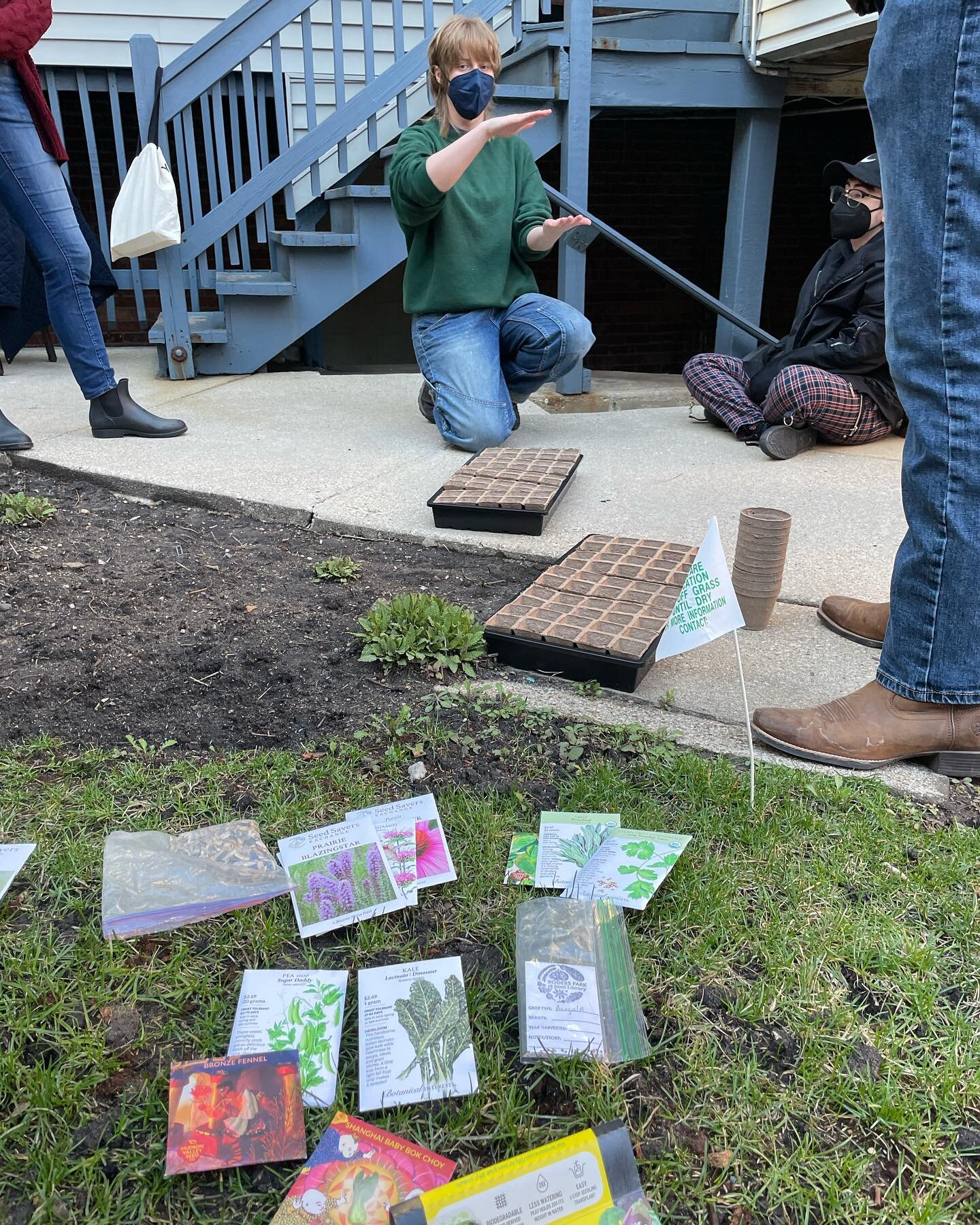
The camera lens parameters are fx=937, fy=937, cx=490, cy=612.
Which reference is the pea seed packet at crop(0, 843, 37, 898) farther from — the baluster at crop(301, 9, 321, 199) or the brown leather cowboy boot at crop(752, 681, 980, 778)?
the baluster at crop(301, 9, 321, 199)

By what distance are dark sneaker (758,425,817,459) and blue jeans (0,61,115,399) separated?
2.71m

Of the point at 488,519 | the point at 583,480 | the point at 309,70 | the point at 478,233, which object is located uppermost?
the point at 309,70

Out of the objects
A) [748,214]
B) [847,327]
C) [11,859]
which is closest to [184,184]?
[748,214]

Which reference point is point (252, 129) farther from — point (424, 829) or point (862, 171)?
point (424, 829)

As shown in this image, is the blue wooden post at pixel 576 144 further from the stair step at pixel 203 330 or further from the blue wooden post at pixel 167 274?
the blue wooden post at pixel 167 274

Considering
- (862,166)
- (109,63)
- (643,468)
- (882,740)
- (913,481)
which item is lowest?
(643,468)

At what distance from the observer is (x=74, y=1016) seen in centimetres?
129

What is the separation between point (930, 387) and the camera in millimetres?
1556

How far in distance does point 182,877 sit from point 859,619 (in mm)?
1701

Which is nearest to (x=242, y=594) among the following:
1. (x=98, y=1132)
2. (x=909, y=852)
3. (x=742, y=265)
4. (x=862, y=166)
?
(x=98, y=1132)

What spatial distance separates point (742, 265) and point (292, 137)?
3189mm

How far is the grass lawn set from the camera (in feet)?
3.64

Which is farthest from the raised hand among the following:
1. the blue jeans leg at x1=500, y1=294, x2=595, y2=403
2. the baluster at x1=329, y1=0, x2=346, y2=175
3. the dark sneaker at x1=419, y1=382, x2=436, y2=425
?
the baluster at x1=329, y1=0, x2=346, y2=175

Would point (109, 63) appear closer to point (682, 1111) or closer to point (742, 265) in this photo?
point (742, 265)
